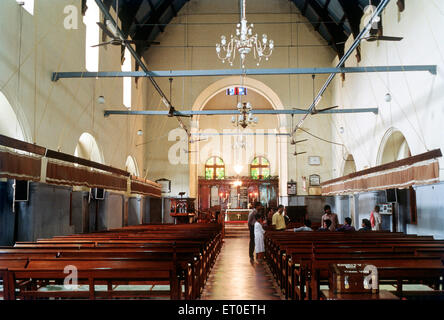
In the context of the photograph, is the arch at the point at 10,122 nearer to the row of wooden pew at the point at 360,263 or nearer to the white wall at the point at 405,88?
the row of wooden pew at the point at 360,263

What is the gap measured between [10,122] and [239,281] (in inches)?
228

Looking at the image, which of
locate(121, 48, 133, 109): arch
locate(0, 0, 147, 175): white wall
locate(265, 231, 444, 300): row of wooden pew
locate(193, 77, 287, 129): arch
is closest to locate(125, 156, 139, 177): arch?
locate(121, 48, 133, 109): arch

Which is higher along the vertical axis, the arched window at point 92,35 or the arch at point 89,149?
the arched window at point 92,35

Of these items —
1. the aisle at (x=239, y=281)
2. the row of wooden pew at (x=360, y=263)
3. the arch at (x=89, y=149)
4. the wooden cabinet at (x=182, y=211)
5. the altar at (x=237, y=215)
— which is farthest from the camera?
the altar at (x=237, y=215)

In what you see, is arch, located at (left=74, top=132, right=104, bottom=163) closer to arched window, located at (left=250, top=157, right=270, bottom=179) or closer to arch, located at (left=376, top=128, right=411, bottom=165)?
arch, located at (left=376, top=128, right=411, bottom=165)

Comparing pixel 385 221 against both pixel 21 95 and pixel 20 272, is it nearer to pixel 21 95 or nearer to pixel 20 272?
pixel 21 95

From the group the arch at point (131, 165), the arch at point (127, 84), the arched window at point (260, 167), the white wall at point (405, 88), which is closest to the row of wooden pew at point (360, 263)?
the white wall at point (405, 88)

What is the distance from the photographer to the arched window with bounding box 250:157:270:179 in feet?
88.2

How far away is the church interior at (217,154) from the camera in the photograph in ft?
16.6

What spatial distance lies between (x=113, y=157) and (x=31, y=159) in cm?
765

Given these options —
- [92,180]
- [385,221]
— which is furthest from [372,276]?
[385,221]

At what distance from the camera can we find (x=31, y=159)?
781 centimetres

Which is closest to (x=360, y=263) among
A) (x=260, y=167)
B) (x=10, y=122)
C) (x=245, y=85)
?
(x=10, y=122)

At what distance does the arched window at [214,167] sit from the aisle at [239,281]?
16.1 m
